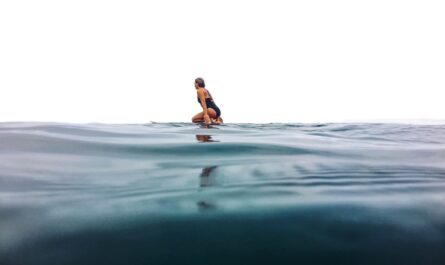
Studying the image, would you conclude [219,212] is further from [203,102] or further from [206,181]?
[203,102]

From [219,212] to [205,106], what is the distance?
35.3 feet

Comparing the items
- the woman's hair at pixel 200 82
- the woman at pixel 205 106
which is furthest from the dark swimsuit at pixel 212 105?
the woman's hair at pixel 200 82

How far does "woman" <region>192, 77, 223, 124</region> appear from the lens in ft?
42.0

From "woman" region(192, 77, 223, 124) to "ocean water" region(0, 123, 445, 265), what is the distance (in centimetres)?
911

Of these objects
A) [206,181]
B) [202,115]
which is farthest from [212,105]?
[206,181]

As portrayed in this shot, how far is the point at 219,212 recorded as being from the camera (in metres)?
2.15

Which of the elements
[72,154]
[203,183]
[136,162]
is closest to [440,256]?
[203,183]

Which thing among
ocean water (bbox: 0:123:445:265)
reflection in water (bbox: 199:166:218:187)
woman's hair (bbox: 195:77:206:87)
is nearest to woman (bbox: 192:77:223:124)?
woman's hair (bbox: 195:77:206:87)

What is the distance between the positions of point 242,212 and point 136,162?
1.83m

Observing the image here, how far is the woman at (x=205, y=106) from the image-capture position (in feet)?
42.0

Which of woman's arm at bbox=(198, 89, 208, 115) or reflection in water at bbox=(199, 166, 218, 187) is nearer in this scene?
reflection in water at bbox=(199, 166, 218, 187)

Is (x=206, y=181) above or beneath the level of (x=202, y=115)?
beneath

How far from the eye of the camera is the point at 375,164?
3.73 metres

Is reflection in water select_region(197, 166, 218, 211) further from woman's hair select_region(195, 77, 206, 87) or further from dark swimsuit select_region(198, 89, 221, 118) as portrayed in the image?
woman's hair select_region(195, 77, 206, 87)
